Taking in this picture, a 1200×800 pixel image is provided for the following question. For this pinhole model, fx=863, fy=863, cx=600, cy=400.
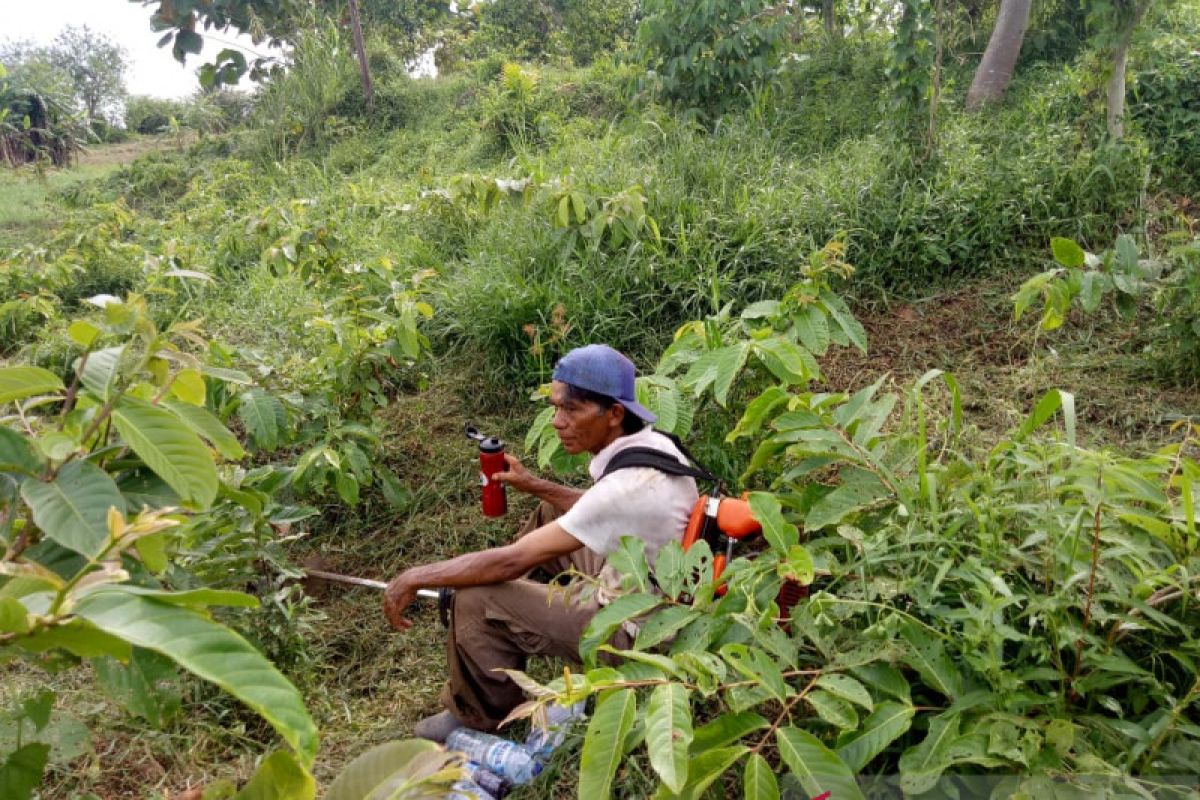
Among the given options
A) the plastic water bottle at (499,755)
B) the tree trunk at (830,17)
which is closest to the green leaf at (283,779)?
the plastic water bottle at (499,755)

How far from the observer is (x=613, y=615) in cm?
167

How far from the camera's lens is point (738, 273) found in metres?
3.79

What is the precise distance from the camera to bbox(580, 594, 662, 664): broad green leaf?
1658 mm

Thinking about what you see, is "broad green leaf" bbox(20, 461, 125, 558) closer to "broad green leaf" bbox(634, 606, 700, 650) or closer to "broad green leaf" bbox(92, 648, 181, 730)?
"broad green leaf" bbox(92, 648, 181, 730)

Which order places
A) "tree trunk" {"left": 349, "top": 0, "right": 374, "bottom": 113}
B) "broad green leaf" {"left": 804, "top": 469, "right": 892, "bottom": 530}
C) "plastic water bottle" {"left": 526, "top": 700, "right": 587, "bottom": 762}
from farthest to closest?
1. "tree trunk" {"left": 349, "top": 0, "right": 374, "bottom": 113}
2. "plastic water bottle" {"left": 526, "top": 700, "right": 587, "bottom": 762}
3. "broad green leaf" {"left": 804, "top": 469, "right": 892, "bottom": 530}

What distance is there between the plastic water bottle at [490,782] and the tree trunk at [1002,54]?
4639 millimetres

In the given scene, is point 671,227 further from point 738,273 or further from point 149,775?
point 149,775

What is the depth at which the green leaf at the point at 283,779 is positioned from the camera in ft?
2.34

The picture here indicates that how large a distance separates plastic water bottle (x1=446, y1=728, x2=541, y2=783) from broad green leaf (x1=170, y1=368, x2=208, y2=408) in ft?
3.89

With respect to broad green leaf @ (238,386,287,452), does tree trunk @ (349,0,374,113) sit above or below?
above

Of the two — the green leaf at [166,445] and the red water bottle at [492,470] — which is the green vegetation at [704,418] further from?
the red water bottle at [492,470]

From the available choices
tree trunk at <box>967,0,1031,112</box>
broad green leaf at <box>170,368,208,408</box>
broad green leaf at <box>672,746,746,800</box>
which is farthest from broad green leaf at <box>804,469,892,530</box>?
tree trunk at <box>967,0,1031,112</box>

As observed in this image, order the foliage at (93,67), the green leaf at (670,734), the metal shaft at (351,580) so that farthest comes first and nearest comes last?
the foliage at (93,67) → the metal shaft at (351,580) → the green leaf at (670,734)

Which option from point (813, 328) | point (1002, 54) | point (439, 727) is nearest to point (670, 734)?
point (439, 727)
